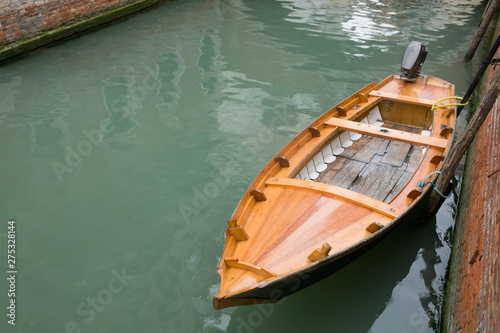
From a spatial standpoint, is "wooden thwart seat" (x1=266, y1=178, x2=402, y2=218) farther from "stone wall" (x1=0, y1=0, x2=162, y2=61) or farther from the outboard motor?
"stone wall" (x1=0, y1=0, x2=162, y2=61)

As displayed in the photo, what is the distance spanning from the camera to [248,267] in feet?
9.96

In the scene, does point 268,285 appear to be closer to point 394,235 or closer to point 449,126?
point 394,235

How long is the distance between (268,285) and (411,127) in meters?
3.58

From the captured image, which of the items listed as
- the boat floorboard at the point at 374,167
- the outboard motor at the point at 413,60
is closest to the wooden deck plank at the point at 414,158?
the boat floorboard at the point at 374,167

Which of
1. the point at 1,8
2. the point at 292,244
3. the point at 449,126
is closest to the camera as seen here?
the point at 292,244

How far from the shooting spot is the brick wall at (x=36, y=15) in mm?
7828

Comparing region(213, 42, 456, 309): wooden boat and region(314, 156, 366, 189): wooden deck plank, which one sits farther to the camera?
region(314, 156, 366, 189): wooden deck plank

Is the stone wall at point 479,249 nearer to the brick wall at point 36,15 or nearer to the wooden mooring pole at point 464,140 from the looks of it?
the wooden mooring pole at point 464,140

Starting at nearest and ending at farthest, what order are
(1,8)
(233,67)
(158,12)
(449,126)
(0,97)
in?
(449,126) → (0,97) → (1,8) → (233,67) → (158,12)

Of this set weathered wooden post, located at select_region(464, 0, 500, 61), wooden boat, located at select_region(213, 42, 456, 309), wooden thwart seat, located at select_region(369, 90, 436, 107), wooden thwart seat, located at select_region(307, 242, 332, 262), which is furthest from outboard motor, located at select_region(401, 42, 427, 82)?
wooden thwart seat, located at select_region(307, 242, 332, 262)

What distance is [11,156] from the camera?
5.37m

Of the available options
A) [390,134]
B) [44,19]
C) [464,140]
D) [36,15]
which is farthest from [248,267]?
[44,19]

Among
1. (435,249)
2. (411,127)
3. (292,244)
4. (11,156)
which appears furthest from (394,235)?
(11,156)

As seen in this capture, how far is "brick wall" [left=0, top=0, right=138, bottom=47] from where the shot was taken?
7.83m
